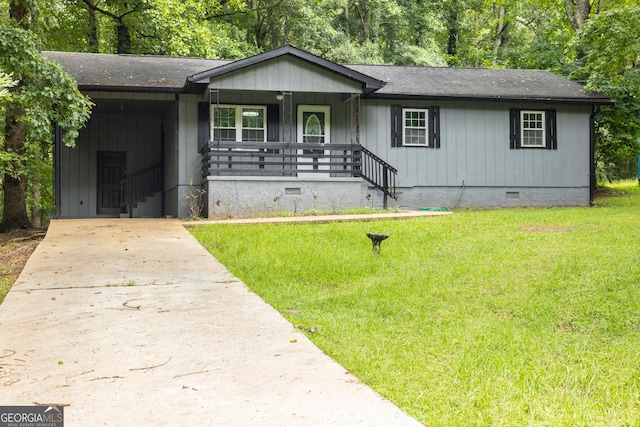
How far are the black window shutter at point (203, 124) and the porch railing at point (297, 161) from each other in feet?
1.07

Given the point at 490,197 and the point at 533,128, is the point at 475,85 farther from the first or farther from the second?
the point at 490,197

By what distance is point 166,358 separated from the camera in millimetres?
4129

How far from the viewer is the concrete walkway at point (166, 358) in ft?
10.4

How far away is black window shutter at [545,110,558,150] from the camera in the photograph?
1873 centimetres

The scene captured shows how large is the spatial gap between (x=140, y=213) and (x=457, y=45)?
2356cm

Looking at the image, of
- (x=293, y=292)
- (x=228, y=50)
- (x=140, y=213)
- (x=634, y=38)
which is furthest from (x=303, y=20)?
(x=293, y=292)

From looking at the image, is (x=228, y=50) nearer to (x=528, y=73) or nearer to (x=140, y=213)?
(x=140, y=213)

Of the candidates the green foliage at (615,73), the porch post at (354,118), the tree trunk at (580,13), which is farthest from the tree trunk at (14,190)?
the tree trunk at (580,13)

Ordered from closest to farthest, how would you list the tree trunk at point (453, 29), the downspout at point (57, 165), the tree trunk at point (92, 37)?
1. the downspout at point (57, 165)
2. the tree trunk at point (92, 37)
3. the tree trunk at point (453, 29)

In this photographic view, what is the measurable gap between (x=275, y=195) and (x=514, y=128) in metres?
7.65

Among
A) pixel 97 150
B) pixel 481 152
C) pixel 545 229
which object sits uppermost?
pixel 97 150

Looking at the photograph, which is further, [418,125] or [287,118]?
[418,125]

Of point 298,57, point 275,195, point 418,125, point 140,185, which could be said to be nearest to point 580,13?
point 418,125

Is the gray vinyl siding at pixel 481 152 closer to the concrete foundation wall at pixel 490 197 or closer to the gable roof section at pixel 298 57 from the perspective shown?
the concrete foundation wall at pixel 490 197
